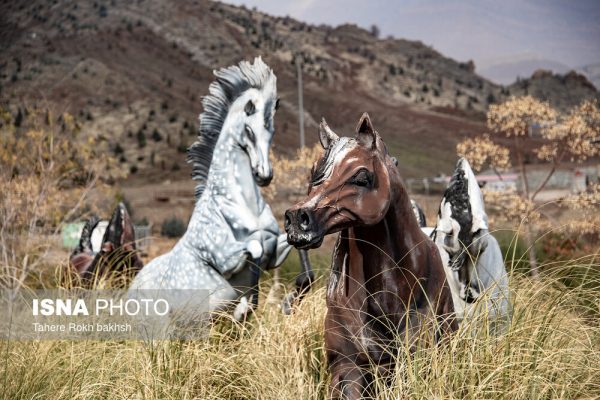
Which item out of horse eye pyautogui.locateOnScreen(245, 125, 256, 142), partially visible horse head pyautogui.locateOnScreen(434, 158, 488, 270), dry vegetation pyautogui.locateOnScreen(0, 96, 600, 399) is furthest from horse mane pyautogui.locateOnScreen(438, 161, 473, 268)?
horse eye pyautogui.locateOnScreen(245, 125, 256, 142)

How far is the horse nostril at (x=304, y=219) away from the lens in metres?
2.07

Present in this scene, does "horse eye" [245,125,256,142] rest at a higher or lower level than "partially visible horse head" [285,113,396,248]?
higher

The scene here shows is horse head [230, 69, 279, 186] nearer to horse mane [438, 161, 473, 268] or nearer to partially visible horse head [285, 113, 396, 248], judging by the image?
horse mane [438, 161, 473, 268]

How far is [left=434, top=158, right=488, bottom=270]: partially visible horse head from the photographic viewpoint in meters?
3.01

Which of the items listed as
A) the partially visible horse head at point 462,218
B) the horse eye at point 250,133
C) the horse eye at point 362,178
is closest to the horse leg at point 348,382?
the horse eye at point 362,178

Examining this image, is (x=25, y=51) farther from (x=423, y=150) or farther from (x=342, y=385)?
(x=342, y=385)

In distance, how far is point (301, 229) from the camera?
6.80ft

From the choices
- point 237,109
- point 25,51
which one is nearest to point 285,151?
point 25,51

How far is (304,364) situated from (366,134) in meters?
1.18

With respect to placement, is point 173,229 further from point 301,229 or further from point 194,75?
point 194,75

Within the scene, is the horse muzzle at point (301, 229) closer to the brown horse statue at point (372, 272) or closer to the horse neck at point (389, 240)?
the brown horse statue at point (372, 272)

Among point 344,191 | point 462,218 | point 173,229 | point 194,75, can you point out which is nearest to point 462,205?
point 462,218

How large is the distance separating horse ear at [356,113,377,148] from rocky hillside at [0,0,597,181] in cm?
2677

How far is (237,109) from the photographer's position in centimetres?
416
